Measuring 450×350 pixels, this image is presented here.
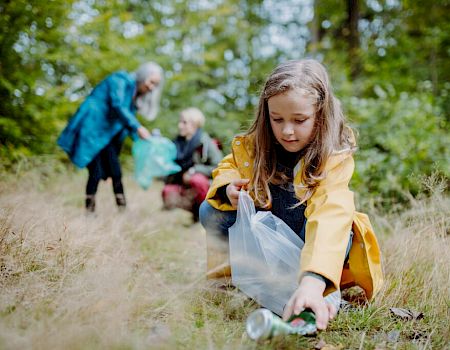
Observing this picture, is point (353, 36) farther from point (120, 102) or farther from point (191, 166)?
point (120, 102)

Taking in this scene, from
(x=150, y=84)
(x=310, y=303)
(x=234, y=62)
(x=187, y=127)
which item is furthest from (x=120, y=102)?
(x=234, y=62)

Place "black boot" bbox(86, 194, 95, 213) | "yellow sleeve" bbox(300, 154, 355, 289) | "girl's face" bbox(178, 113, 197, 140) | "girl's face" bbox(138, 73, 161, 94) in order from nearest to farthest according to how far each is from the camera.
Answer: "yellow sleeve" bbox(300, 154, 355, 289), "black boot" bbox(86, 194, 95, 213), "girl's face" bbox(138, 73, 161, 94), "girl's face" bbox(178, 113, 197, 140)

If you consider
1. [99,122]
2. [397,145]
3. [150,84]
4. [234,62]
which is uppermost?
[234,62]

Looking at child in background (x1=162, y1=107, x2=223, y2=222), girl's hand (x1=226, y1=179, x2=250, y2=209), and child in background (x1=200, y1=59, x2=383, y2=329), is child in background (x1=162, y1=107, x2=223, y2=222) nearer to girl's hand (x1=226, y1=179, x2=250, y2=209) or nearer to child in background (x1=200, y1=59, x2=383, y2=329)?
child in background (x1=200, y1=59, x2=383, y2=329)

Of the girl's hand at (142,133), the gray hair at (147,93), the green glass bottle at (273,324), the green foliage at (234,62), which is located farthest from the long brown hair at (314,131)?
the gray hair at (147,93)

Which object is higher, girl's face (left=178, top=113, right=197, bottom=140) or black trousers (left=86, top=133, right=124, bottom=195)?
girl's face (left=178, top=113, right=197, bottom=140)

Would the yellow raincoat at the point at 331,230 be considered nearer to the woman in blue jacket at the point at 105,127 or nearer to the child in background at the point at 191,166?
the woman in blue jacket at the point at 105,127

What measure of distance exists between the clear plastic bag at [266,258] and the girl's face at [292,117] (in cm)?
30

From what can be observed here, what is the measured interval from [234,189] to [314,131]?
1.37 ft

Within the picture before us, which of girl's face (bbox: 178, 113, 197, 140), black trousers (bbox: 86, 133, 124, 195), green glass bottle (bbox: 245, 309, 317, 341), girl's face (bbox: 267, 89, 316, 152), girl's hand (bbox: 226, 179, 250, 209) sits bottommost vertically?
green glass bottle (bbox: 245, 309, 317, 341)

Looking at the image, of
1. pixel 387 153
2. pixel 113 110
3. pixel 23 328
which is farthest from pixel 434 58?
pixel 23 328

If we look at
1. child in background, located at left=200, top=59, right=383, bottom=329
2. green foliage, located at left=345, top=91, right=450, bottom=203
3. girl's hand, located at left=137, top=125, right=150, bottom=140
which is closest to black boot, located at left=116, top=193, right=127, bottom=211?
girl's hand, located at left=137, top=125, right=150, bottom=140

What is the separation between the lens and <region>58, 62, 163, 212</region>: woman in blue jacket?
12.0 ft

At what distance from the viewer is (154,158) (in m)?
4.15
